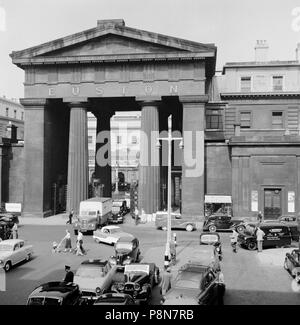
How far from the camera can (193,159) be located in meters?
44.8

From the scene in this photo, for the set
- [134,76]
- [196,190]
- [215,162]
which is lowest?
[196,190]

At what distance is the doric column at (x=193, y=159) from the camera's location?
44.4 meters

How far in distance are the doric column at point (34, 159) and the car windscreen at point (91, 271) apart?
96.6ft

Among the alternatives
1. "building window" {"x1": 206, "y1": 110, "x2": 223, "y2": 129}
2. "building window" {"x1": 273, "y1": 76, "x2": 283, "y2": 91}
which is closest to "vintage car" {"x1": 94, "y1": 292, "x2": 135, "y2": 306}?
"building window" {"x1": 206, "y1": 110, "x2": 223, "y2": 129}

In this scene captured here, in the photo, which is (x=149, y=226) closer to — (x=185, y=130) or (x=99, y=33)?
(x=185, y=130)

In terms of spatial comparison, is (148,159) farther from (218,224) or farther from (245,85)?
(245,85)

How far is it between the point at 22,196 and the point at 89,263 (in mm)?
34127

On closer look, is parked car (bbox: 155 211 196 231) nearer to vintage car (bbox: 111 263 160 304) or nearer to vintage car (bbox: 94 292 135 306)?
vintage car (bbox: 111 263 160 304)

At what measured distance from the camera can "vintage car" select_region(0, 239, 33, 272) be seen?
22.4m

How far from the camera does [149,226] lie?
41500 mm

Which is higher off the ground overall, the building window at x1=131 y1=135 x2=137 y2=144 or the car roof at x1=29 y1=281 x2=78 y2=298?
the building window at x1=131 y1=135 x2=137 y2=144

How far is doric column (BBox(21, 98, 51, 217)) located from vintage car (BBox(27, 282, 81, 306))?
31.6 metres
